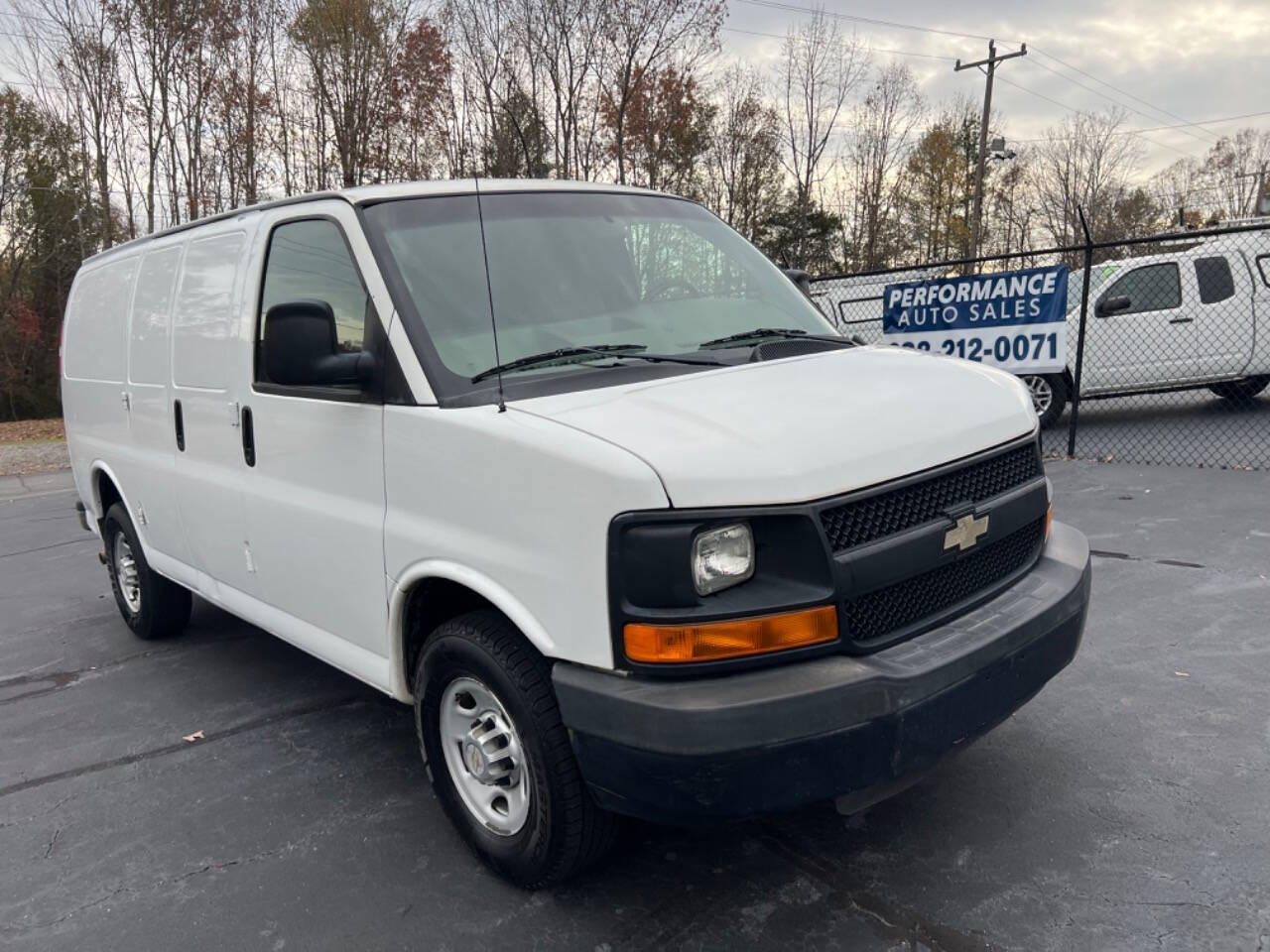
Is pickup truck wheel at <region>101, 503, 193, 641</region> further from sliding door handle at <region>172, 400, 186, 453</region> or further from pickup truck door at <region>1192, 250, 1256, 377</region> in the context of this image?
pickup truck door at <region>1192, 250, 1256, 377</region>

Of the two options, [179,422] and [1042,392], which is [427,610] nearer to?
[179,422]

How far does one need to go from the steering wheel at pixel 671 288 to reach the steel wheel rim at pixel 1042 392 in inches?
307

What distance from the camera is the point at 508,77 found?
76.8 ft

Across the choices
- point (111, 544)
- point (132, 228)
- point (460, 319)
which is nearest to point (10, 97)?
point (132, 228)

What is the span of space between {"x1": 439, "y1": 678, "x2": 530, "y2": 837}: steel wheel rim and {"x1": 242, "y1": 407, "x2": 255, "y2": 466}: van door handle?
4.57 feet

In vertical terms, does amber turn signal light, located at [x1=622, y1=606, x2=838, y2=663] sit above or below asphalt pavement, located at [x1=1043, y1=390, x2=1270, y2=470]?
above

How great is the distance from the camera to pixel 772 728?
219 cm

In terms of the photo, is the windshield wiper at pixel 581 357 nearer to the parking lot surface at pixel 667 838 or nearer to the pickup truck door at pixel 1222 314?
the parking lot surface at pixel 667 838

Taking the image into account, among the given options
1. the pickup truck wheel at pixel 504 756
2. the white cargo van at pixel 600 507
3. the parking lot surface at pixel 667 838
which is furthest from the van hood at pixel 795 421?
the parking lot surface at pixel 667 838

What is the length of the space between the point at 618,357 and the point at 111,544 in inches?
164

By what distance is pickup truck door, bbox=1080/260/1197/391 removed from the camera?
35.4ft

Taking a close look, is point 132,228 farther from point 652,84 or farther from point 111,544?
point 111,544

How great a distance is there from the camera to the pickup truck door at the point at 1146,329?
35.4ft

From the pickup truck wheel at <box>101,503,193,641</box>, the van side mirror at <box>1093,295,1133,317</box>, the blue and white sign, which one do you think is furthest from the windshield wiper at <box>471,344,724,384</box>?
the van side mirror at <box>1093,295,1133,317</box>
